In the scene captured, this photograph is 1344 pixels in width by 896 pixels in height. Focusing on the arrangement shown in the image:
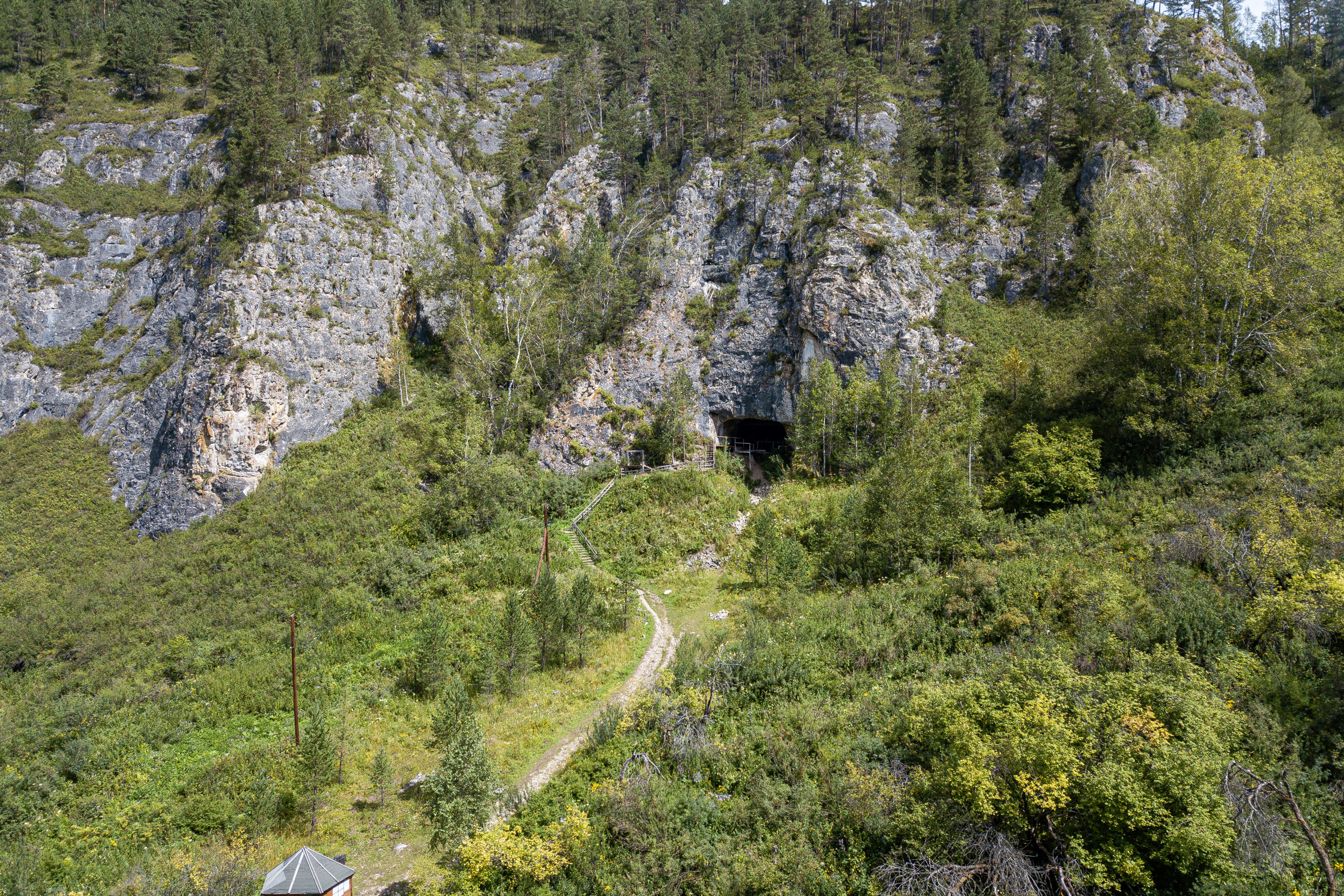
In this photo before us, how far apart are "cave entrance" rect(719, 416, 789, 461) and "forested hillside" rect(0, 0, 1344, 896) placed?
37.2 inches

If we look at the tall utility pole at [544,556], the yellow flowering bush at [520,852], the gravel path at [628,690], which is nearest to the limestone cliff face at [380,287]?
the tall utility pole at [544,556]

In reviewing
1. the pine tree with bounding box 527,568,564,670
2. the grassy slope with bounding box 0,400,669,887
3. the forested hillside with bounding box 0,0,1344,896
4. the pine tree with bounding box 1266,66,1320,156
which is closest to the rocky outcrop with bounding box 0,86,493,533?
the forested hillside with bounding box 0,0,1344,896

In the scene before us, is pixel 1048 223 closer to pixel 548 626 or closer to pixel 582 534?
pixel 582 534

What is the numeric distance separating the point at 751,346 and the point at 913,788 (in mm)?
32508

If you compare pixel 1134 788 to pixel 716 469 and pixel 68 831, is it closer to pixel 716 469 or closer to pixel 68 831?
pixel 68 831

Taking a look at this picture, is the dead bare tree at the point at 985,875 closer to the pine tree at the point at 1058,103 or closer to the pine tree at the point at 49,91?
the pine tree at the point at 1058,103

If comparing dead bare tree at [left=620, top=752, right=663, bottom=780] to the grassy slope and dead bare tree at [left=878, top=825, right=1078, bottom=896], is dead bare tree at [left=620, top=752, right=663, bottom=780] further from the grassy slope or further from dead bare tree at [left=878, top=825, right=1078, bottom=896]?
dead bare tree at [left=878, top=825, right=1078, bottom=896]

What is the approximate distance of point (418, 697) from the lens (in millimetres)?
19266

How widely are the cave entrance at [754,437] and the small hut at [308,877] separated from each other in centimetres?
3228

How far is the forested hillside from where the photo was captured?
10.8 metres

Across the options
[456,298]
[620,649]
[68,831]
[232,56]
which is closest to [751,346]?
[456,298]

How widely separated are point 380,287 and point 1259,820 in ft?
152

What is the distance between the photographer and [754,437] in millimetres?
44812

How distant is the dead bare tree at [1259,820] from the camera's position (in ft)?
26.1
